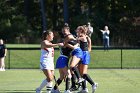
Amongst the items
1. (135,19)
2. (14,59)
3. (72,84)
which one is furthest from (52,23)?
(72,84)

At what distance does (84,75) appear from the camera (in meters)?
17.9

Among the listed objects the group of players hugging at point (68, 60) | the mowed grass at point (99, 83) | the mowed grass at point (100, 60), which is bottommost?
the mowed grass at point (100, 60)

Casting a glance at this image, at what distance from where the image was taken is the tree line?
56500 mm

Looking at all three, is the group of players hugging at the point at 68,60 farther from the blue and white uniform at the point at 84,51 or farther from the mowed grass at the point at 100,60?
the mowed grass at the point at 100,60

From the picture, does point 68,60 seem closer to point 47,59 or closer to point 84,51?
point 84,51

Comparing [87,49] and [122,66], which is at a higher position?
[87,49]

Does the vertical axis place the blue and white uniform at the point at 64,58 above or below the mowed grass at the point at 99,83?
above

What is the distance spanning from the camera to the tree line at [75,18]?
2224 inches

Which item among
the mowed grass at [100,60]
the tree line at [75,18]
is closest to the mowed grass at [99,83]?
the mowed grass at [100,60]

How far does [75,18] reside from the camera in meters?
61.4

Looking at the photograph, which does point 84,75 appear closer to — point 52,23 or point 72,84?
point 72,84

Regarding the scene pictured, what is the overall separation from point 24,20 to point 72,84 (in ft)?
149

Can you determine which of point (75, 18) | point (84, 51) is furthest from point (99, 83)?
point (75, 18)

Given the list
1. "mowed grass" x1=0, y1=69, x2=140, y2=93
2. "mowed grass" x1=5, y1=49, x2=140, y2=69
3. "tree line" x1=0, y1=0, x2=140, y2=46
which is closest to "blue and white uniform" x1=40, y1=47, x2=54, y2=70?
"mowed grass" x1=0, y1=69, x2=140, y2=93
